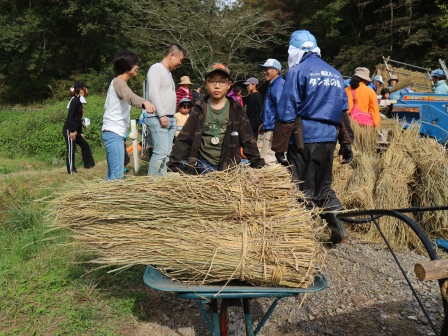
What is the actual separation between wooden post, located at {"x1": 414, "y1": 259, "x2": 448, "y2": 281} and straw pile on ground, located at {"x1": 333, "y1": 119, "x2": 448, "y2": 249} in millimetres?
3295

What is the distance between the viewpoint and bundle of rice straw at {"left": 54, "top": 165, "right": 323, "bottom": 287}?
2.09m

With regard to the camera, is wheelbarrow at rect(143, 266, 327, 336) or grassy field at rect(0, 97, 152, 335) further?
grassy field at rect(0, 97, 152, 335)

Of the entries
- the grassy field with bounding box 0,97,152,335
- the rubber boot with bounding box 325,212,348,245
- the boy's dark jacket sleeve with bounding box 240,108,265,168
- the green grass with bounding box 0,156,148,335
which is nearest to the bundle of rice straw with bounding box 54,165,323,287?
the grassy field with bounding box 0,97,152,335

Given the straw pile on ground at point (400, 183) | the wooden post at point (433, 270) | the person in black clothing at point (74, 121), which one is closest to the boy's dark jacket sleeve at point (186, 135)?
the wooden post at point (433, 270)

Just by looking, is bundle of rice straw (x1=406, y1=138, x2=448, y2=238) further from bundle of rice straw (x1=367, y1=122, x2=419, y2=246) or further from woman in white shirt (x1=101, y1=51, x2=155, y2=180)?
woman in white shirt (x1=101, y1=51, x2=155, y2=180)

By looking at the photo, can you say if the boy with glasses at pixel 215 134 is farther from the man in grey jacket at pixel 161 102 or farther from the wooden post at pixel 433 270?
the wooden post at pixel 433 270

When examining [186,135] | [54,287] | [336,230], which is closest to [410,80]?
[336,230]

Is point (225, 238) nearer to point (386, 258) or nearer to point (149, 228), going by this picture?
point (149, 228)

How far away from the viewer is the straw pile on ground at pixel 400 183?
457 cm

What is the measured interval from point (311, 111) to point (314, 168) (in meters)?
0.50

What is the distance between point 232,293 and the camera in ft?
6.72

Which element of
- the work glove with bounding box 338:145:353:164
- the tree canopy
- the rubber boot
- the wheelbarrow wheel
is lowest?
the rubber boot

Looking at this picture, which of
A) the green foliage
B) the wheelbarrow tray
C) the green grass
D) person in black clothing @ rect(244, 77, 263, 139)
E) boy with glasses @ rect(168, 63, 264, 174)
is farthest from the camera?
the green foliage

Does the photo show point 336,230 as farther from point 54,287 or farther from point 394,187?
point 54,287
